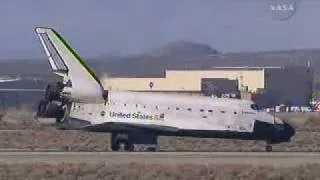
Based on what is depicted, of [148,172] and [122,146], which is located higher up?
[122,146]

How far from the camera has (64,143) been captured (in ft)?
167

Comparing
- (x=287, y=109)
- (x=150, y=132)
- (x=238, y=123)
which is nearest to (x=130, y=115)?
(x=150, y=132)

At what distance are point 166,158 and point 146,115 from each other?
27.7 feet

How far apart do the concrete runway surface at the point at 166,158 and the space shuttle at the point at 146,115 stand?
4815 millimetres

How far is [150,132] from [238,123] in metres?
4.05

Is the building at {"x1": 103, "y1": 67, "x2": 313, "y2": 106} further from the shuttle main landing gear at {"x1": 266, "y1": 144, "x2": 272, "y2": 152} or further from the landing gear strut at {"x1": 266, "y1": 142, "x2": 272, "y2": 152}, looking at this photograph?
the shuttle main landing gear at {"x1": 266, "y1": 144, "x2": 272, "y2": 152}

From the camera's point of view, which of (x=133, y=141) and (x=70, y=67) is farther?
(x=133, y=141)

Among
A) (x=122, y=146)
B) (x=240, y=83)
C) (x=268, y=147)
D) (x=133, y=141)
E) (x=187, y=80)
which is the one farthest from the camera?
(x=240, y=83)

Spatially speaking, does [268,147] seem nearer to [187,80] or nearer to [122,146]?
[122,146]

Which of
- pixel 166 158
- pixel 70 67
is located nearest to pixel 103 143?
pixel 70 67

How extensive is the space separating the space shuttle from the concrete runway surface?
481 cm

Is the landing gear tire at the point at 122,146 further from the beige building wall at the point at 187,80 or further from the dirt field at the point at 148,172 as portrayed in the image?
the beige building wall at the point at 187,80

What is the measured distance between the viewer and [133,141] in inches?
1737

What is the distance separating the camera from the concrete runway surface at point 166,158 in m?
34.6
